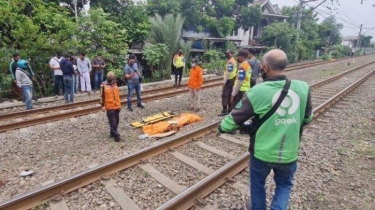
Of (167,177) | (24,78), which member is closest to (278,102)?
(167,177)

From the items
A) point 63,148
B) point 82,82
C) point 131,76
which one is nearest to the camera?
point 63,148

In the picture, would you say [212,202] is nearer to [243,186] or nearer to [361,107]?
[243,186]

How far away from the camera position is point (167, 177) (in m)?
4.37

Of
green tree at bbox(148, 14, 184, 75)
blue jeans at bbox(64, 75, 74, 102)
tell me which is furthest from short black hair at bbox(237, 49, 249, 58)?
green tree at bbox(148, 14, 184, 75)

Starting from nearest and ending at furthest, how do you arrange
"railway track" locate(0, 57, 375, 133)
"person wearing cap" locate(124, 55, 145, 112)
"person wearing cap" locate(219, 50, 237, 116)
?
"railway track" locate(0, 57, 375, 133)
"person wearing cap" locate(219, 50, 237, 116)
"person wearing cap" locate(124, 55, 145, 112)

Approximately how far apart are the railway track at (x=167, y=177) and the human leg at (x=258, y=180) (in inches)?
40.0

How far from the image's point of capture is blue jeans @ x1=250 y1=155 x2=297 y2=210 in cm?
258

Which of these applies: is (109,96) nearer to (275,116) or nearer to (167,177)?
(167,177)

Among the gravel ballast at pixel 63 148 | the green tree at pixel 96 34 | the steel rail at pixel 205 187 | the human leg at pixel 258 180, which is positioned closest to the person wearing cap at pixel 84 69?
the green tree at pixel 96 34

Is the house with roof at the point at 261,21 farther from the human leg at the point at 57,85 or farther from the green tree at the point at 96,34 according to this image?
the human leg at the point at 57,85

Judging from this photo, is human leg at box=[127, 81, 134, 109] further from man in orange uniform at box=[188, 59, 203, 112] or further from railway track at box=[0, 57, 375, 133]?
man in orange uniform at box=[188, 59, 203, 112]

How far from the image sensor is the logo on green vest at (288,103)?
2.33m

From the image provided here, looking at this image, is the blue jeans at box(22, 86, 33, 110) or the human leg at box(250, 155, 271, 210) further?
the blue jeans at box(22, 86, 33, 110)

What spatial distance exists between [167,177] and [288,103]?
266 cm
